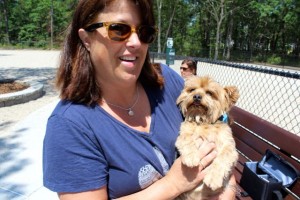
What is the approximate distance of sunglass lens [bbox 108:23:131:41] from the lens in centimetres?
171

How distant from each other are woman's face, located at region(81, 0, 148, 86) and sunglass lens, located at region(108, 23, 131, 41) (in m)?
0.02

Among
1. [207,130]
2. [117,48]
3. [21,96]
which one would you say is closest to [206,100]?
[207,130]

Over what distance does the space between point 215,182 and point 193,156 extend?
231mm

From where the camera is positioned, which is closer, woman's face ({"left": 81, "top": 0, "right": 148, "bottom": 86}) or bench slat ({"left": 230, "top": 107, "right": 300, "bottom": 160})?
woman's face ({"left": 81, "top": 0, "right": 148, "bottom": 86})

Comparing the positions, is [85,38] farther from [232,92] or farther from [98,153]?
[232,92]

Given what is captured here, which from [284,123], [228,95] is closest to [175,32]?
[284,123]

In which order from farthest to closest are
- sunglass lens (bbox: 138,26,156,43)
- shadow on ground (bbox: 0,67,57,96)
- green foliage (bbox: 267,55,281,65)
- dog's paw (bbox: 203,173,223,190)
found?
1. green foliage (bbox: 267,55,281,65)
2. shadow on ground (bbox: 0,67,57,96)
3. dog's paw (bbox: 203,173,223,190)
4. sunglass lens (bbox: 138,26,156,43)

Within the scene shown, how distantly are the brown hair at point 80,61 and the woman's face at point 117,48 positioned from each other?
4cm

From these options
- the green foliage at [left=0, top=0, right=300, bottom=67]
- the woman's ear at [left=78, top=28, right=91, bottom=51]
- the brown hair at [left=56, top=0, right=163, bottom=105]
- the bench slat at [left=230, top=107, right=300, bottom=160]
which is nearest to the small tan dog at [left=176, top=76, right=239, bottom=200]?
the bench slat at [left=230, top=107, right=300, bottom=160]

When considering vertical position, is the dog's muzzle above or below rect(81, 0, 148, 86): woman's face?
below

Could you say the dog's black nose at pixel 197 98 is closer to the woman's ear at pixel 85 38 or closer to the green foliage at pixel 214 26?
the woman's ear at pixel 85 38

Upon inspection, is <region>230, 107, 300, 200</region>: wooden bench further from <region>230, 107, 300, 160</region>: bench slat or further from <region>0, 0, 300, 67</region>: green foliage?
<region>0, 0, 300, 67</region>: green foliage

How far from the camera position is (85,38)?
1794 millimetres

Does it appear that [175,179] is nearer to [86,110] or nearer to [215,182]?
[215,182]
